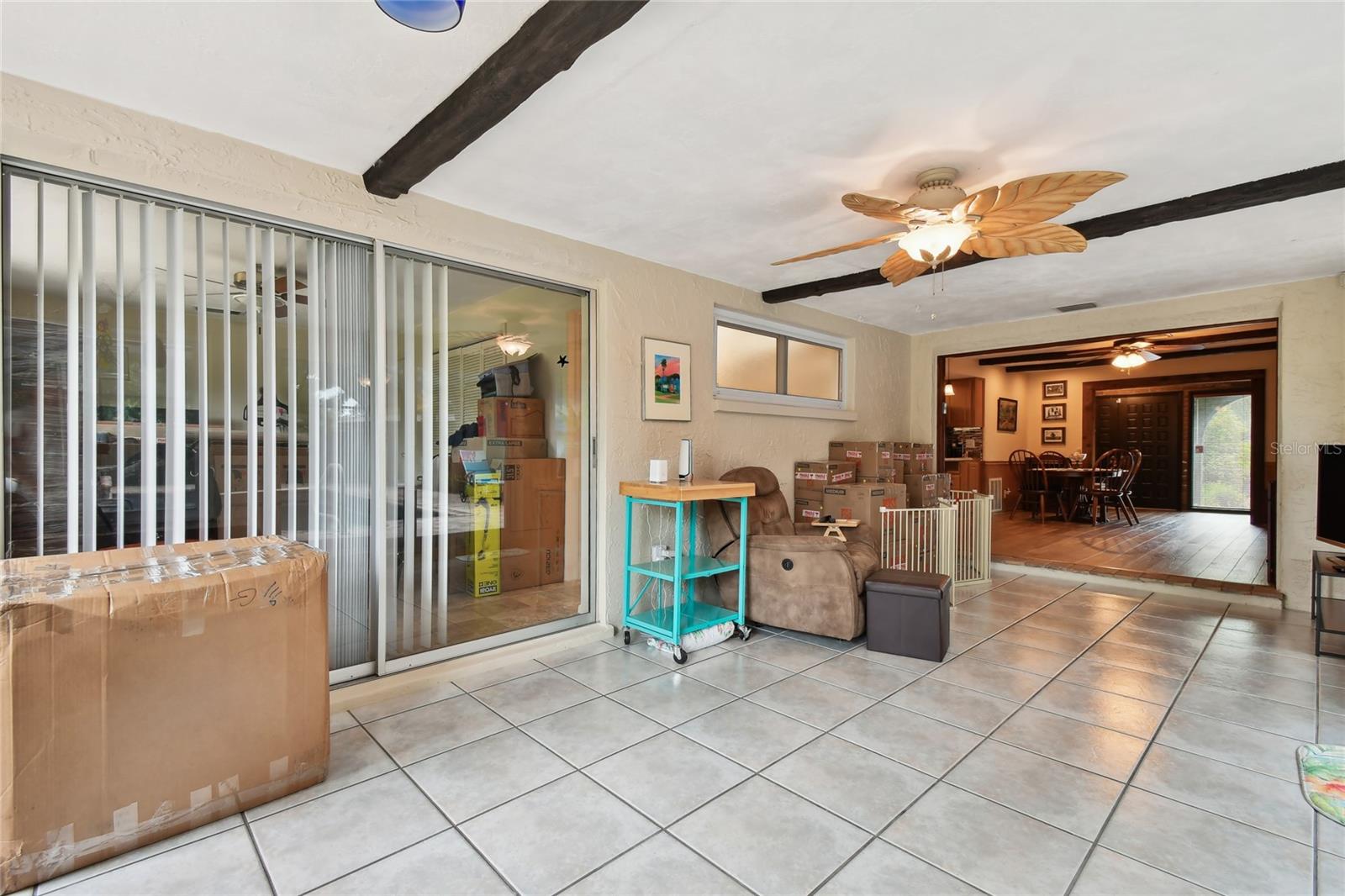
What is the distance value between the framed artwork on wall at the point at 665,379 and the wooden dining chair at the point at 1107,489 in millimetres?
7284

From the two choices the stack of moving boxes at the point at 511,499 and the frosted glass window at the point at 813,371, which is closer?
the stack of moving boxes at the point at 511,499

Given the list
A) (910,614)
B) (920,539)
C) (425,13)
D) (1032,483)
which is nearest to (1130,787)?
(910,614)

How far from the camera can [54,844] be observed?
5.14 ft

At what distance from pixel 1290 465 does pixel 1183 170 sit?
309 centimetres

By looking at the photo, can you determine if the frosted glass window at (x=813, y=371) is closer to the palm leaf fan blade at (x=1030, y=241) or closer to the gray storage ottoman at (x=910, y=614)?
the gray storage ottoman at (x=910, y=614)

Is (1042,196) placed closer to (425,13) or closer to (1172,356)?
(425,13)

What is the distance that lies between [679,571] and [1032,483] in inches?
333

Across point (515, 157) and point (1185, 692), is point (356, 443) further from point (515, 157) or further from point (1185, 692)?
point (1185, 692)

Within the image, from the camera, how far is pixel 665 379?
3.94 m

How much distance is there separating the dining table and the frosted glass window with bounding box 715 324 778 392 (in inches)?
239

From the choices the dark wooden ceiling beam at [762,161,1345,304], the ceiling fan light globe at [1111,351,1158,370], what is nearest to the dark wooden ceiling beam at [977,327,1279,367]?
the ceiling fan light globe at [1111,351,1158,370]

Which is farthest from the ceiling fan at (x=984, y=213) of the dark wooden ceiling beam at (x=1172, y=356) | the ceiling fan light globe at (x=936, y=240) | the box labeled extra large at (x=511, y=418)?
the dark wooden ceiling beam at (x=1172, y=356)

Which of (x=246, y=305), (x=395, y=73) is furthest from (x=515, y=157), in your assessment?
(x=246, y=305)

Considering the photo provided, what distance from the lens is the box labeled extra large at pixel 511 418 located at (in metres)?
3.23
